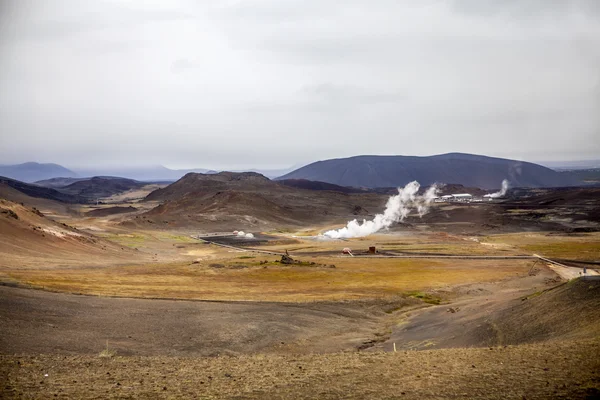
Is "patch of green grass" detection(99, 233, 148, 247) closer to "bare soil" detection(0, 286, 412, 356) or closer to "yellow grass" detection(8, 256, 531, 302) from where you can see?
"yellow grass" detection(8, 256, 531, 302)

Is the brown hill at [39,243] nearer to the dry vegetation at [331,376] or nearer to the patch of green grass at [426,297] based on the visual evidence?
the dry vegetation at [331,376]

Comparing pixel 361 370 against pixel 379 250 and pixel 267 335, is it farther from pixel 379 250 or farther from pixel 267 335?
pixel 379 250

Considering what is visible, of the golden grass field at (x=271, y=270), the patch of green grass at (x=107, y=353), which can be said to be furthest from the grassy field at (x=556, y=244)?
the patch of green grass at (x=107, y=353)

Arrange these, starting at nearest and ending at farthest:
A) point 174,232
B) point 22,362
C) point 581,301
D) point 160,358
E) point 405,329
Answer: point 22,362
point 160,358
point 581,301
point 405,329
point 174,232

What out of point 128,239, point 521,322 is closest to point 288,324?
point 521,322

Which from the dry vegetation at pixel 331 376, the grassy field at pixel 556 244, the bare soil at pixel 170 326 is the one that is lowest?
the grassy field at pixel 556 244

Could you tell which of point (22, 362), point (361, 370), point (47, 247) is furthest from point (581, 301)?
point (47, 247)

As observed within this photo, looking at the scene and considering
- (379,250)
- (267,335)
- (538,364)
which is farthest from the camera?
(379,250)

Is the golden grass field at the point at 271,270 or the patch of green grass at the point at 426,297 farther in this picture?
the patch of green grass at the point at 426,297

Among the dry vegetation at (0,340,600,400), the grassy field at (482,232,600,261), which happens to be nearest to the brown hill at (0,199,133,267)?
the dry vegetation at (0,340,600,400)
